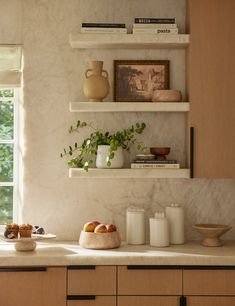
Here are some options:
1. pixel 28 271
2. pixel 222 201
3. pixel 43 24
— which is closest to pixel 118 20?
pixel 43 24

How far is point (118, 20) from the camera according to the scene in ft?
13.2

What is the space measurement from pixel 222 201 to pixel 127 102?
980 millimetres

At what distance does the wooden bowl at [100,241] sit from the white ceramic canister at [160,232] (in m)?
0.26

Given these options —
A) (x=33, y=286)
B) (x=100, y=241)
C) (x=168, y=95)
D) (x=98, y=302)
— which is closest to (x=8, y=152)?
(x=100, y=241)

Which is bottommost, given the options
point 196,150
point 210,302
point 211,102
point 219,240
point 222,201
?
point 210,302

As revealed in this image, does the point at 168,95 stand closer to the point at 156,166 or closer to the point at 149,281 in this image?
the point at 156,166

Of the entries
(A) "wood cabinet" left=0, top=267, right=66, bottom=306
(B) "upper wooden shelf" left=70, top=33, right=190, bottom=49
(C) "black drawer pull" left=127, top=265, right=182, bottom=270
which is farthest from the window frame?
(C) "black drawer pull" left=127, top=265, right=182, bottom=270

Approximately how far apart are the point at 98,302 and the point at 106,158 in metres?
0.94

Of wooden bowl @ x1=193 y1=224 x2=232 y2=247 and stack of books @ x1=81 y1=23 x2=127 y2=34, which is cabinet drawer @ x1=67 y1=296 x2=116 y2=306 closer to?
wooden bowl @ x1=193 y1=224 x2=232 y2=247

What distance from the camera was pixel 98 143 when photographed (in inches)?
151

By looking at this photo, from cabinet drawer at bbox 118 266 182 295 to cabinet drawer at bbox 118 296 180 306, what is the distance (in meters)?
0.02

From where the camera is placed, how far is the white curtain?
395 centimetres

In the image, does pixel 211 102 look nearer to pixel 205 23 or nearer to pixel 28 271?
pixel 205 23

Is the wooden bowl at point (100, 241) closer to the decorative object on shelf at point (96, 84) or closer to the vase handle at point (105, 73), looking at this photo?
the decorative object on shelf at point (96, 84)
